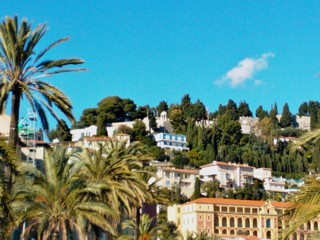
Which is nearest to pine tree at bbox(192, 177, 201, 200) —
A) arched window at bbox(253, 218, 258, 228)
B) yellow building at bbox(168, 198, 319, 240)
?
yellow building at bbox(168, 198, 319, 240)

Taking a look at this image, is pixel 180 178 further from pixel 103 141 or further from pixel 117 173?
pixel 117 173

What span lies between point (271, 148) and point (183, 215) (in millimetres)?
72769

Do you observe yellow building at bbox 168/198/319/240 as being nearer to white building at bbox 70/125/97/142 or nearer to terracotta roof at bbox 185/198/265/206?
terracotta roof at bbox 185/198/265/206

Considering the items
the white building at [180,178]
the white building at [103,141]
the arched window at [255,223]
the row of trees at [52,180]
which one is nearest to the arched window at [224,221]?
the arched window at [255,223]

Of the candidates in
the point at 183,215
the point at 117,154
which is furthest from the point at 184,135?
the point at 117,154

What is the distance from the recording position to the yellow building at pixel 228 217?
12206 cm

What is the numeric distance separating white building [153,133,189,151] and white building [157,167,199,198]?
71.1 ft

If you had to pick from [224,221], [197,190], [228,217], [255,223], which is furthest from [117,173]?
[197,190]

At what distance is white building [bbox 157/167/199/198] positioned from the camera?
148625mm

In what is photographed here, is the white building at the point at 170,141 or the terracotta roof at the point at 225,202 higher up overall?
the white building at the point at 170,141

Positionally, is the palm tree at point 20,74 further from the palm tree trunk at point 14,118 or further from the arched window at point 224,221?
the arched window at point 224,221

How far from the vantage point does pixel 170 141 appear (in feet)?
585

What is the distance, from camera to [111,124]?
180250 mm

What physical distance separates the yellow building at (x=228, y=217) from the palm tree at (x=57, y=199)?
96736mm
